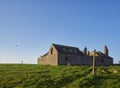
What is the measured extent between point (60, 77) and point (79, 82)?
5.69m

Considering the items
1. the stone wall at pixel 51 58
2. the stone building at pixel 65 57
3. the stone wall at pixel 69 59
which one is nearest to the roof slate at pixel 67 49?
the stone building at pixel 65 57

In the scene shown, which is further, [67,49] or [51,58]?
[67,49]

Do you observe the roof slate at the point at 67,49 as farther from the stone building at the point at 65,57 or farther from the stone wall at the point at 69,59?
the stone wall at the point at 69,59

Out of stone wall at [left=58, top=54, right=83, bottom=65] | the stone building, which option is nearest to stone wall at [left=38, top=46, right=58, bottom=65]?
the stone building

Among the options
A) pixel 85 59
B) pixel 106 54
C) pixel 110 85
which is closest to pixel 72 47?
pixel 85 59

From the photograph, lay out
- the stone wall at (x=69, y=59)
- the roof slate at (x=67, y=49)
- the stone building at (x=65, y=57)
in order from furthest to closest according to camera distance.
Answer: the roof slate at (x=67, y=49) → the stone building at (x=65, y=57) → the stone wall at (x=69, y=59)

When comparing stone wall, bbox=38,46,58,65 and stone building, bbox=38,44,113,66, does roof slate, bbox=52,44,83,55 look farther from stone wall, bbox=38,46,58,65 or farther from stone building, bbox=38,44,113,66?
stone wall, bbox=38,46,58,65

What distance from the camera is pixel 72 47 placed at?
86.3m

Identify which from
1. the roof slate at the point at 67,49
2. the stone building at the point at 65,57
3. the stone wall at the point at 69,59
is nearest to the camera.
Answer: the stone wall at the point at 69,59

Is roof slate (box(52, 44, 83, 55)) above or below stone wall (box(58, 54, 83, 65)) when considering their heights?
above

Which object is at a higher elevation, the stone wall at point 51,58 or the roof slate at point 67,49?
the roof slate at point 67,49

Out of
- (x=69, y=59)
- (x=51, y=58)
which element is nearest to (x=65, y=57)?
(x=69, y=59)

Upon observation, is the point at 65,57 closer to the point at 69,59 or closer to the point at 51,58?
the point at 69,59

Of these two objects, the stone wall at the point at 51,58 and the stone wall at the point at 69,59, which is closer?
the stone wall at the point at 69,59
